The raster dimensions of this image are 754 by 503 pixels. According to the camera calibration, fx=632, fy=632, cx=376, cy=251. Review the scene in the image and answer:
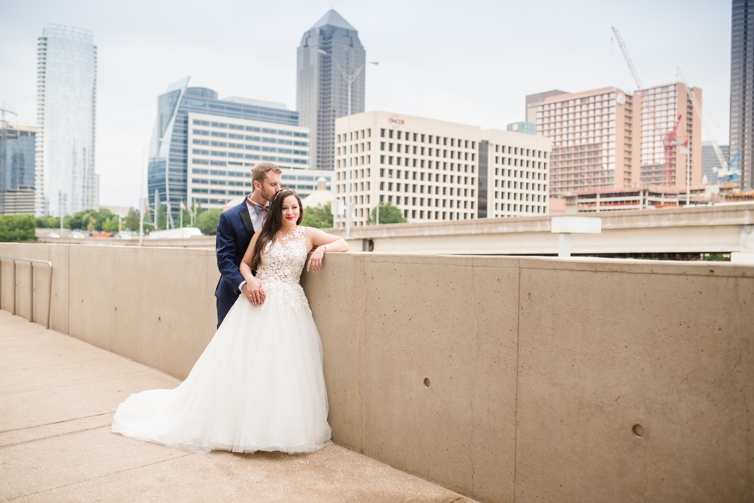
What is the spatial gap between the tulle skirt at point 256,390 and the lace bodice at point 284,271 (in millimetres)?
11

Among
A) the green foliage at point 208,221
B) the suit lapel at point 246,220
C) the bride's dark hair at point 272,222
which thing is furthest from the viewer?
the green foliage at point 208,221

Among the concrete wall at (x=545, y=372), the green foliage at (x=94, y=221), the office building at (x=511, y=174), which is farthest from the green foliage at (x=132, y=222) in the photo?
the concrete wall at (x=545, y=372)

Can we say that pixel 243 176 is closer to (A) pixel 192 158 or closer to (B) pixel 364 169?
(A) pixel 192 158

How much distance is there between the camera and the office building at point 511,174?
513 feet

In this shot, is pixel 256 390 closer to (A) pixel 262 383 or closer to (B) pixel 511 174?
(A) pixel 262 383

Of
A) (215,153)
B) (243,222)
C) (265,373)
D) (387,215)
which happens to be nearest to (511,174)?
(387,215)

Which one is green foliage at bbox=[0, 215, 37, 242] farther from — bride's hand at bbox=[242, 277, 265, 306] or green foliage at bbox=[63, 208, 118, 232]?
bride's hand at bbox=[242, 277, 265, 306]

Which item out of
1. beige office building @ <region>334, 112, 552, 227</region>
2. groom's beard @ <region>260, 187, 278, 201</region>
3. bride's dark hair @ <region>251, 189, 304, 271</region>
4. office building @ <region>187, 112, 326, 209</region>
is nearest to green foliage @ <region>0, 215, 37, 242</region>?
office building @ <region>187, 112, 326, 209</region>

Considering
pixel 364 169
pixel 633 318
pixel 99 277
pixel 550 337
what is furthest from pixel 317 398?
pixel 364 169

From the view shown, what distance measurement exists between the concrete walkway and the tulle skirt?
12 cm

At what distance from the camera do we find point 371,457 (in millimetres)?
4488

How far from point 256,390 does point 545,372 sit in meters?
2.13

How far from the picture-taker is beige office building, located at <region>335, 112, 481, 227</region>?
136 m

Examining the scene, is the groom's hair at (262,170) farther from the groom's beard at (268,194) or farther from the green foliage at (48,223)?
the green foliage at (48,223)
